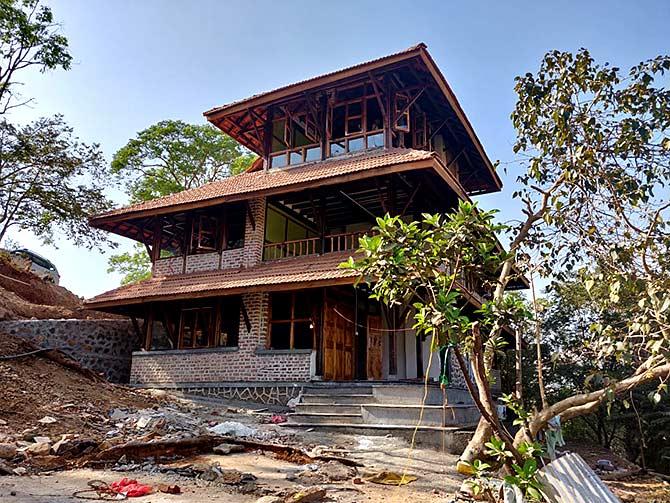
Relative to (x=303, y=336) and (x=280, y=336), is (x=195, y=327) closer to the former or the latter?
(x=280, y=336)

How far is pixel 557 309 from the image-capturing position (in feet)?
60.6

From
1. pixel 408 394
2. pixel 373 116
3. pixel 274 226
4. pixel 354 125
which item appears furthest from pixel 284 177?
pixel 408 394

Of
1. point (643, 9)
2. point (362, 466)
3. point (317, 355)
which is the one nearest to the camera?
point (643, 9)

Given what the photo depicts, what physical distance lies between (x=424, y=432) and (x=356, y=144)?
713 centimetres

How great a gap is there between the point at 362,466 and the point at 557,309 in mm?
14514

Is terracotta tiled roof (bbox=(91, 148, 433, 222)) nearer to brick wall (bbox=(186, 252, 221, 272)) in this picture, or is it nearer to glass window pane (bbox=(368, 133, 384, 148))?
glass window pane (bbox=(368, 133, 384, 148))

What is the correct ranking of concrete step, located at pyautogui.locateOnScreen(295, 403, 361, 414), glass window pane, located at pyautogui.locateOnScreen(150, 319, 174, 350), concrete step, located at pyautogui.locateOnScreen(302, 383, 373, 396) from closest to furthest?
concrete step, located at pyautogui.locateOnScreen(295, 403, 361, 414) → concrete step, located at pyautogui.locateOnScreen(302, 383, 373, 396) → glass window pane, located at pyautogui.locateOnScreen(150, 319, 174, 350)

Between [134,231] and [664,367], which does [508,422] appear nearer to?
[664,367]

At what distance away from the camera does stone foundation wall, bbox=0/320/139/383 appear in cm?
1341

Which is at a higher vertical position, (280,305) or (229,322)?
(280,305)

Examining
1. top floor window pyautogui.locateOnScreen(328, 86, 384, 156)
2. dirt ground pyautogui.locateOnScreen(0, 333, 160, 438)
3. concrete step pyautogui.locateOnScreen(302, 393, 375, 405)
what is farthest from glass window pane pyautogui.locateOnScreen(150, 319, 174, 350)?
top floor window pyautogui.locateOnScreen(328, 86, 384, 156)

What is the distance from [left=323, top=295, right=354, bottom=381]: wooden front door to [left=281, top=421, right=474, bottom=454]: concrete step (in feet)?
8.21

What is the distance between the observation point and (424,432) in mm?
7582

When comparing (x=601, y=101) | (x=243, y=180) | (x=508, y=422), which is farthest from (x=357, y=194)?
(x=601, y=101)
